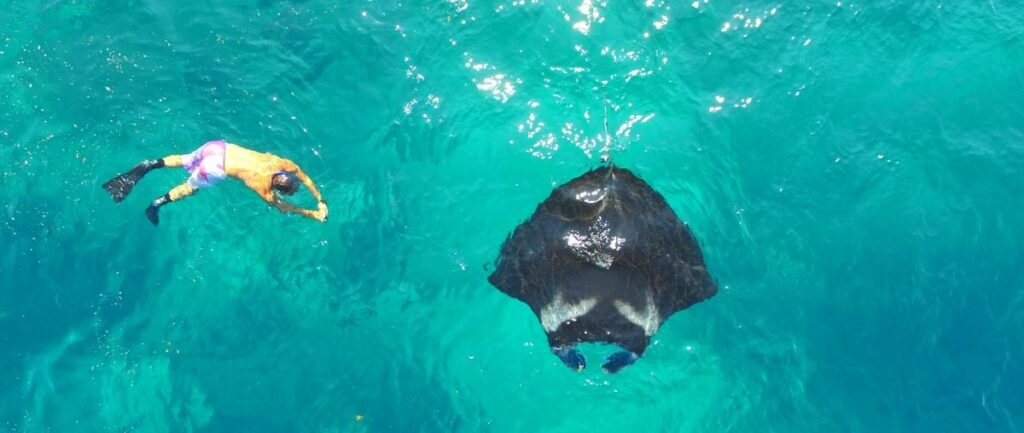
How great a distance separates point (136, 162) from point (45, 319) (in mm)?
2741

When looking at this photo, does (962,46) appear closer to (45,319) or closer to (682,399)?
(682,399)

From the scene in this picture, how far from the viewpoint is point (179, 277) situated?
9812 mm

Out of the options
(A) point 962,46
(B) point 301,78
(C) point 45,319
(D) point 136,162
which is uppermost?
(A) point 962,46

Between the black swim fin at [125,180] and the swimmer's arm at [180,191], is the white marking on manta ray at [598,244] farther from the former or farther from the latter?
the black swim fin at [125,180]

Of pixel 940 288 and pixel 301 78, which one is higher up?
pixel 301 78

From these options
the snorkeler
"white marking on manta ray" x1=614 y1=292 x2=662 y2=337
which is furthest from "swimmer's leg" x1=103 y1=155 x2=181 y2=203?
"white marking on manta ray" x1=614 y1=292 x2=662 y2=337

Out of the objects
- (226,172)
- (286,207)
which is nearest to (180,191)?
(226,172)

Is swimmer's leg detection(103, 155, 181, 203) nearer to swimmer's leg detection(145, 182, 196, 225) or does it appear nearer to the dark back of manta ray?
swimmer's leg detection(145, 182, 196, 225)

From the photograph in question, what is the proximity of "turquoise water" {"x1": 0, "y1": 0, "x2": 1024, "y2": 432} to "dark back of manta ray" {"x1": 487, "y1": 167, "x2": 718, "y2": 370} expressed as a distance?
5.14 ft

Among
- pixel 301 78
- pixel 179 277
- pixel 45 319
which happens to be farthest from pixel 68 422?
pixel 301 78

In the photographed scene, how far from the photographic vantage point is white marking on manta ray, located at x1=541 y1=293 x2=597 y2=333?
25.2 ft

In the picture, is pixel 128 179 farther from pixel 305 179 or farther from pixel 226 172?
pixel 305 179

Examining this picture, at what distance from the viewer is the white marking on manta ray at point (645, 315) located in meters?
7.65

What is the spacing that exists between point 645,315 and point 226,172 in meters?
5.78
